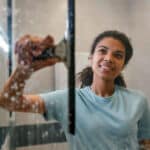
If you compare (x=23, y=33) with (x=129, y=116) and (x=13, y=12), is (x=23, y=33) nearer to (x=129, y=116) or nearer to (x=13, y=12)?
(x=13, y=12)

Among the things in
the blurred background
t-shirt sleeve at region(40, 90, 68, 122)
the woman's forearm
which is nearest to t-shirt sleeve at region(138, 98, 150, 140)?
the blurred background

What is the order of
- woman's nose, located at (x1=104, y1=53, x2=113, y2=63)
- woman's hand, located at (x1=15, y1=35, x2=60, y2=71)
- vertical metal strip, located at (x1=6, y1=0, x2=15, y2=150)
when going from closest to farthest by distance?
1. woman's hand, located at (x1=15, y1=35, x2=60, y2=71)
2. vertical metal strip, located at (x1=6, y1=0, x2=15, y2=150)
3. woman's nose, located at (x1=104, y1=53, x2=113, y2=63)

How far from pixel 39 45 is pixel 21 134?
1.11ft

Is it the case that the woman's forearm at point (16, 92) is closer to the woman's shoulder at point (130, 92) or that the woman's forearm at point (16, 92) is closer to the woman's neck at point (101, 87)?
the woman's neck at point (101, 87)

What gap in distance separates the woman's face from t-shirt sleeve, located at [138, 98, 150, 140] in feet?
0.50

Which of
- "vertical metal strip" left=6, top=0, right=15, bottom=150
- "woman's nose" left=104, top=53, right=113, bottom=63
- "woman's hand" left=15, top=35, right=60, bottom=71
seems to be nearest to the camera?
"woman's hand" left=15, top=35, right=60, bottom=71

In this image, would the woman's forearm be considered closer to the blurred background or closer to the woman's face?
the blurred background

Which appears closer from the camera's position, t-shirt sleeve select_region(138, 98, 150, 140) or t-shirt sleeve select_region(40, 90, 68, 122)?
t-shirt sleeve select_region(40, 90, 68, 122)

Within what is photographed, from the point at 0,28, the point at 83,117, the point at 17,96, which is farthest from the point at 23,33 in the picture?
the point at 83,117

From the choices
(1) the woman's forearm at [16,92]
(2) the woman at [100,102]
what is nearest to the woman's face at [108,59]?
(2) the woman at [100,102]

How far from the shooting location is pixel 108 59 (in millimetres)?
986

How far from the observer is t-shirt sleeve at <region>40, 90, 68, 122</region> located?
2.84 feet

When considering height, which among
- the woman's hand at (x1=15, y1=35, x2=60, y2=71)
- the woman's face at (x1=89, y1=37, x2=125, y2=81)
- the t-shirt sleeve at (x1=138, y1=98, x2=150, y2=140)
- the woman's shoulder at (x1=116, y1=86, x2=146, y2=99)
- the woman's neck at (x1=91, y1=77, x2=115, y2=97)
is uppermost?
the woman's hand at (x1=15, y1=35, x2=60, y2=71)

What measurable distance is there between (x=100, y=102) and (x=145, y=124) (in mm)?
186
